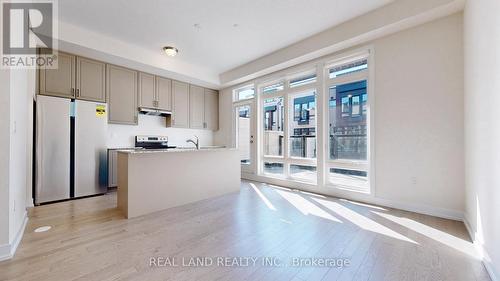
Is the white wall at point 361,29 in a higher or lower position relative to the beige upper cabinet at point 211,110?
higher

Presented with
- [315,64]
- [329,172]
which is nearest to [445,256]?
[329,172]

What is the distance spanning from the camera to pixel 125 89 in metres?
4.32

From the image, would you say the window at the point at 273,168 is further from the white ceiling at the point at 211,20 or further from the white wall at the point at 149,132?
the white ceiling at the point at 211,20

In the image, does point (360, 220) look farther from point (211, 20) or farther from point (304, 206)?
point (211, 20)

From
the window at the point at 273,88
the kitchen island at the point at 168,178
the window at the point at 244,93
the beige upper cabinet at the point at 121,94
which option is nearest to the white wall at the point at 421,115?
the window at the point at 273,88

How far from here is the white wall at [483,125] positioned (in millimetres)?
1524

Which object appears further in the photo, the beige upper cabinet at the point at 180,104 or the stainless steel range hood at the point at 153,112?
the beige upper cabinet at the point at 180,104

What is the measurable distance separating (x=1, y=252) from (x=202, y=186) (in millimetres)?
2208

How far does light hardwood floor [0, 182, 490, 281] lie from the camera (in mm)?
1594

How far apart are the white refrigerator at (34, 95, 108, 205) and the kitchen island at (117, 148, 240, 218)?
1.19 m

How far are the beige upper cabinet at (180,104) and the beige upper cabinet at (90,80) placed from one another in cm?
147

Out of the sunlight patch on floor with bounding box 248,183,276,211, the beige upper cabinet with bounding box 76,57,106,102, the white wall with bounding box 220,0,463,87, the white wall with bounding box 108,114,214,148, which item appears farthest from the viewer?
the white wall with bounding box 108,114,214,148

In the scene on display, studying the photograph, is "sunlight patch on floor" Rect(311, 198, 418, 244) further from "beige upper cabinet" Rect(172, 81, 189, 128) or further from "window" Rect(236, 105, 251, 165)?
"beige upper cabinet" Rect(172, 81, 189, 128)

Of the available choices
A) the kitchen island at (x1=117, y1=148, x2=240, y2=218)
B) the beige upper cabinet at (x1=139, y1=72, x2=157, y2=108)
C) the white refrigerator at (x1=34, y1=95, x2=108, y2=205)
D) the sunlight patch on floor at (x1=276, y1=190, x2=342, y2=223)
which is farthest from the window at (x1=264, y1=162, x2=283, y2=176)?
the white refrigerator at (x1=34, y1=95, x2=108, y2=205)
